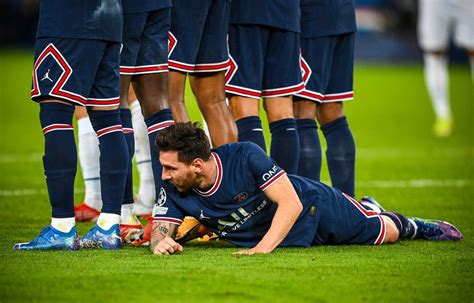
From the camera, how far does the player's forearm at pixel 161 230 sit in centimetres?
546

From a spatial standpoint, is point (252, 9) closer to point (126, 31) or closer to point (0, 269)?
point (126, 31)

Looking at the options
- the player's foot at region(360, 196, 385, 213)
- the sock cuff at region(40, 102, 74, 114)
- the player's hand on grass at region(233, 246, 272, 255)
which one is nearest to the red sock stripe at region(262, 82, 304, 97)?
the player's foot at region(360, 196, 385, 213)

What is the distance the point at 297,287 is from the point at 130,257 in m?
1.12

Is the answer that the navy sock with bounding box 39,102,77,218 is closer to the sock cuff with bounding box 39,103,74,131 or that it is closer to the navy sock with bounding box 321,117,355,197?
the sock cuff with bounding box 39,103,74,131

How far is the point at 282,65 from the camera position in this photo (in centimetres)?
635

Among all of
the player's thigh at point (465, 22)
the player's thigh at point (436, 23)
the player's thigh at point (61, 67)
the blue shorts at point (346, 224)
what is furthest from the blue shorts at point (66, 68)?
the player's thigh at point (436, 23)

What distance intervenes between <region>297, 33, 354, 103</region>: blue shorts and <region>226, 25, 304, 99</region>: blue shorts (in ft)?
0.83

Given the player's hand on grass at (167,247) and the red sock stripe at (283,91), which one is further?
the red sock stripe at (283,91)

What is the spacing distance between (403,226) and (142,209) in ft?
6.75

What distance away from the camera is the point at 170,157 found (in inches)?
207

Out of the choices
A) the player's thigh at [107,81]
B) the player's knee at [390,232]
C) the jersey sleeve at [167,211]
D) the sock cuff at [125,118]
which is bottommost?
the player's knee at [390,232]

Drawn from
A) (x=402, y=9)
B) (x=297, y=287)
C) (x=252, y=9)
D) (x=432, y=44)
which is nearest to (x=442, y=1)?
(x=432, y=44)

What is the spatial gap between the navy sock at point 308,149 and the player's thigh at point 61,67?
188 cm

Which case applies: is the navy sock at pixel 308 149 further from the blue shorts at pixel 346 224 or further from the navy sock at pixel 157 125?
the navy sock at pixel 157 125
